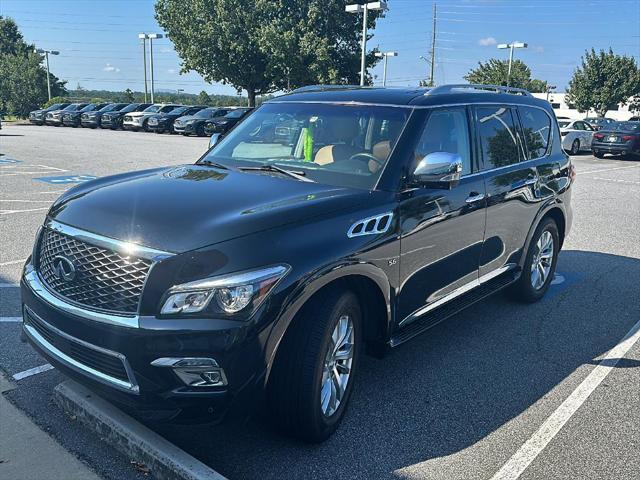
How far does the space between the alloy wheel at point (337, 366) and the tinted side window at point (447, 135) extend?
129 centimetres

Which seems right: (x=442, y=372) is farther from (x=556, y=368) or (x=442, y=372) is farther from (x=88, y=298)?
(x=88, y=298)

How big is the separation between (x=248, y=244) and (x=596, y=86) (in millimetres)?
54132

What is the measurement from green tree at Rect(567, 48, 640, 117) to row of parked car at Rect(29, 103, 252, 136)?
30565mm

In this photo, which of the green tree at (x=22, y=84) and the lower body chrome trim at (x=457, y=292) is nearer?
the lower body chrome trim at (x=457, y=292)

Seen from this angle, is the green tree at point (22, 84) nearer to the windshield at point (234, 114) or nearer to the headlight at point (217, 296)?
the windshield at point (234, 114)

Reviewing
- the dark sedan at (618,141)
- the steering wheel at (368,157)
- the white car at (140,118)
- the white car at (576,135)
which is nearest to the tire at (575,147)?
the white car at (576,135)

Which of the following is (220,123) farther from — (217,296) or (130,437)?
(217,296)

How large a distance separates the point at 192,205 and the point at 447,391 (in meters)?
2.11

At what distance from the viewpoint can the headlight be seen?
2.67 m

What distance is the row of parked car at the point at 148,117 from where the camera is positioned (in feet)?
104

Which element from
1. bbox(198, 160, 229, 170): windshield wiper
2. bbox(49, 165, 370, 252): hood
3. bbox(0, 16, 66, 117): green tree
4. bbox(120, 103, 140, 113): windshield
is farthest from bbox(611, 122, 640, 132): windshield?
bbox(0, 16, 66, 117): green tree

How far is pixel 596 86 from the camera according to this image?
49.7m

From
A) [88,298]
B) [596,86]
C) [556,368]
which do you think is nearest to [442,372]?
[556,368]

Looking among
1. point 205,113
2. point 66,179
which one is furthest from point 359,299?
point 205,113
